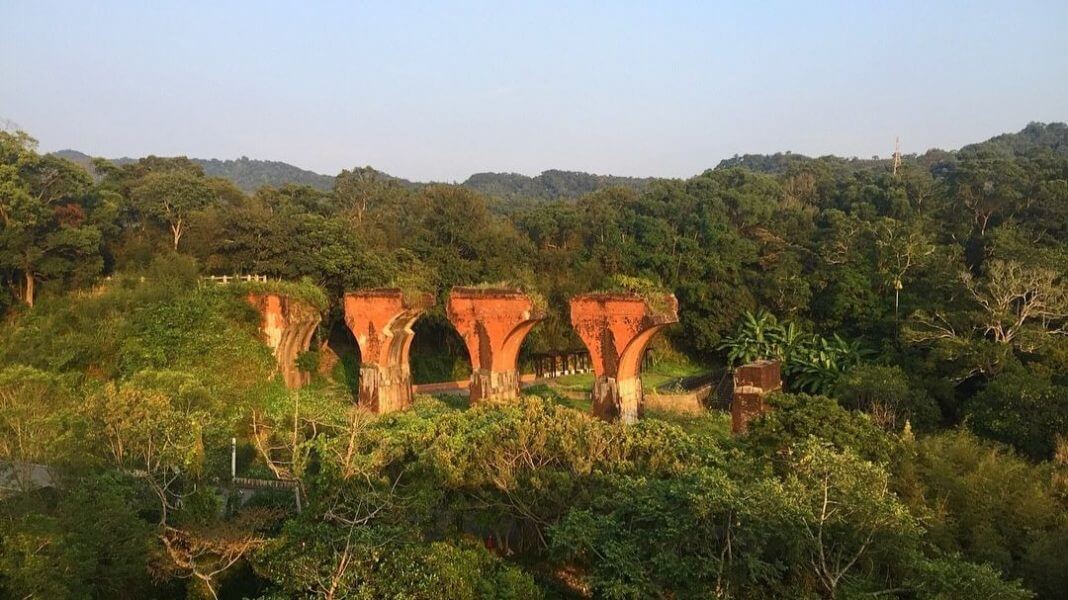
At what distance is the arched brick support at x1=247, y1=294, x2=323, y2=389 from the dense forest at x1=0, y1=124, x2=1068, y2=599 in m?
0.60

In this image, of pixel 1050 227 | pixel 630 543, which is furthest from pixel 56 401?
pixel 1050 227

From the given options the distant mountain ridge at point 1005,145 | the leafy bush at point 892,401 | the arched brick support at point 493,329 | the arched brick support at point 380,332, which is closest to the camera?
the arched brick support at point 493,329

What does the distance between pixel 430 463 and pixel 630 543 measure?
3179 mm

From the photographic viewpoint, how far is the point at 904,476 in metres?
9.37

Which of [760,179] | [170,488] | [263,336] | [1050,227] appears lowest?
[170,488]

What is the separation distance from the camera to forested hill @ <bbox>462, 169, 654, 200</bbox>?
91250 mm

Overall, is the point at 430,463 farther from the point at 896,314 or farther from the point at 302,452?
the point at 896,314

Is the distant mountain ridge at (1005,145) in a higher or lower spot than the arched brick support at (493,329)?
higher

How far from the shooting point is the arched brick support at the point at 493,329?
634 inches

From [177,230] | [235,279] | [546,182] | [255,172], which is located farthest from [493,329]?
[255,172]

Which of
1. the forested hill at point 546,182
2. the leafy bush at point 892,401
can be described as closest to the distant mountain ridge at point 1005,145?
the forested hill at point 546,182

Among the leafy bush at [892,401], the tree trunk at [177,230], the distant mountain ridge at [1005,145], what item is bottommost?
the leafy bush at [892,401]

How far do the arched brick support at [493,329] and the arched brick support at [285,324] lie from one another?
19.0 feet

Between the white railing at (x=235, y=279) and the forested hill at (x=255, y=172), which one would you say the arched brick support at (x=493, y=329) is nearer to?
the white railing at (x=235, y=279)
